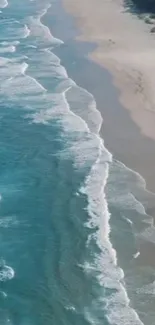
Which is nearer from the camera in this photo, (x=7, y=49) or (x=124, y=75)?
(x=124, y=75)

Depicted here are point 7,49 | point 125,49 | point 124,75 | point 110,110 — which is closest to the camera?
point 110,110

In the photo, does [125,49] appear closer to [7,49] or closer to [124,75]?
[124,75]

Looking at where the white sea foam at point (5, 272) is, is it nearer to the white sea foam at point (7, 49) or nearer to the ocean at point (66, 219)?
the ocean at point (66, 219)

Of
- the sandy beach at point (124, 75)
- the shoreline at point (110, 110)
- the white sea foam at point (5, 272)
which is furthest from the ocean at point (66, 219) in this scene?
the sandy beach at point (124, 75)

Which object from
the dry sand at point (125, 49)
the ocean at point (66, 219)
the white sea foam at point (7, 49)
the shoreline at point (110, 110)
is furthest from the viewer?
the white sea foam at point (7, 49)

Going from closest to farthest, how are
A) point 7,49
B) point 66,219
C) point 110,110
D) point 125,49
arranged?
point 66,219 → point 110,110 → point 125,49 → point 7,49

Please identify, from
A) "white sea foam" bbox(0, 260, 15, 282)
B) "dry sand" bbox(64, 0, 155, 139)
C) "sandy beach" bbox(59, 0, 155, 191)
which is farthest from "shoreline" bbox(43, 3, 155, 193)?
"white sea foam" bbox(0, 260, 15, 282)

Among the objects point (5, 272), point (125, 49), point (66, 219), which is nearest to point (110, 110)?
point (66, 219)
